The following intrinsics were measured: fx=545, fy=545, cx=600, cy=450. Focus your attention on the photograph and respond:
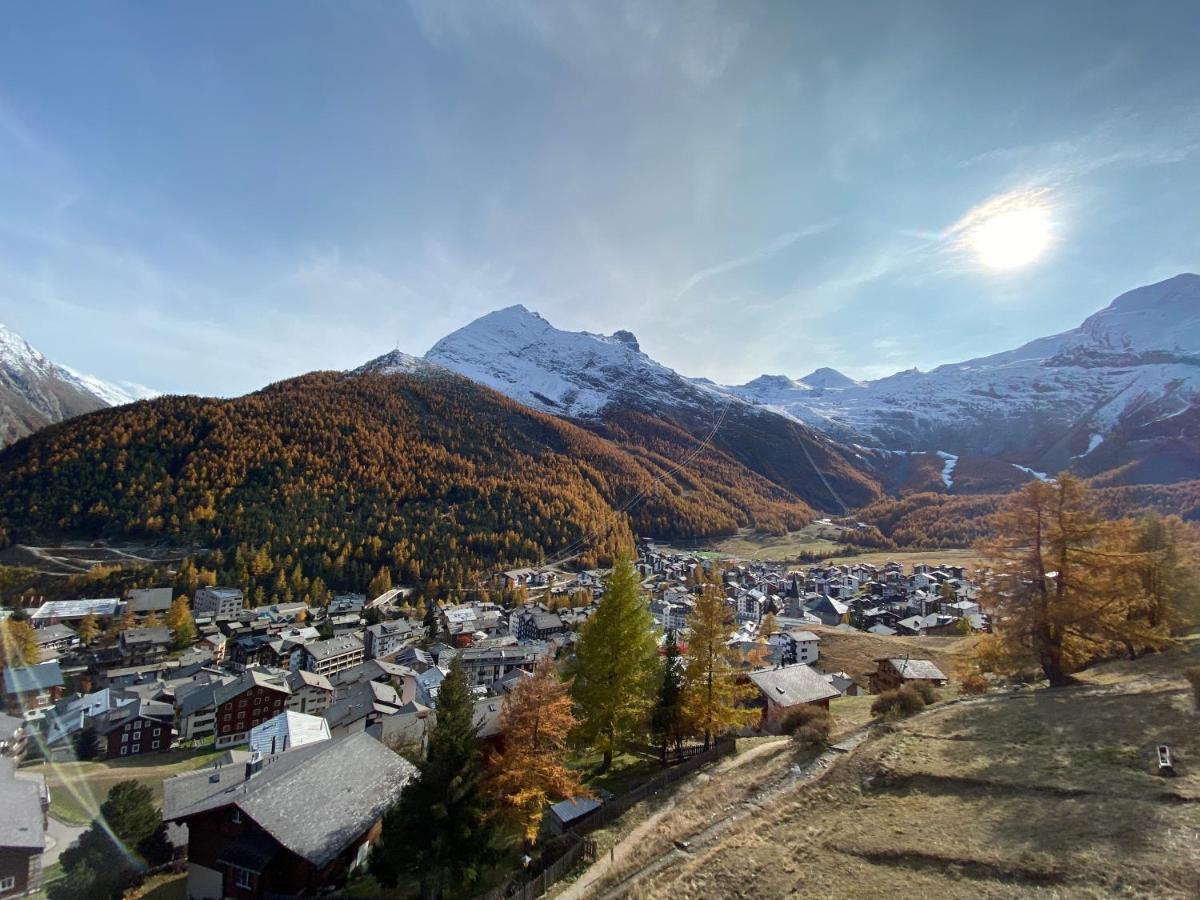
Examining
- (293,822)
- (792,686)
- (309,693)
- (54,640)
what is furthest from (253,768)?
(54,640)

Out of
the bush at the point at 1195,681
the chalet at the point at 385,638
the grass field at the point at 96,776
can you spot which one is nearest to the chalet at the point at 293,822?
the grass field at the point at 96,776

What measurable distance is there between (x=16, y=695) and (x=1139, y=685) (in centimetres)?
12483

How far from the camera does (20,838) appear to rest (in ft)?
119

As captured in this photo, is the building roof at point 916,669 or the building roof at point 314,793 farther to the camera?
the building roof at point 916,669

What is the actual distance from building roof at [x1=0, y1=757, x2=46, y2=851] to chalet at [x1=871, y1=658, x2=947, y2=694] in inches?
2561

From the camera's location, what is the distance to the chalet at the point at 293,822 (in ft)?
84.2

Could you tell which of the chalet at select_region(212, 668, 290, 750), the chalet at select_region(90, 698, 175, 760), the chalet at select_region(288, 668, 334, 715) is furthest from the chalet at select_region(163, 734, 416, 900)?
the chalet at select_region(90, 698, 175, 760)

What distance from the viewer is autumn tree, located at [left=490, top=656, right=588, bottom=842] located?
23.8 meters

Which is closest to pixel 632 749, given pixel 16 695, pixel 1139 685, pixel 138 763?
pixel 1139 685

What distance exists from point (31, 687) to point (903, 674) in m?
117

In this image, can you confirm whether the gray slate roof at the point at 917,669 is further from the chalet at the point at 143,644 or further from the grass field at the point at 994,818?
the chalet at the point at 143,644

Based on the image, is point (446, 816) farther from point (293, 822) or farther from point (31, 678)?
point (31, 678)

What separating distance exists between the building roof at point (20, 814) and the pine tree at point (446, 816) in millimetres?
32628

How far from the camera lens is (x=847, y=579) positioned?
148 metres
